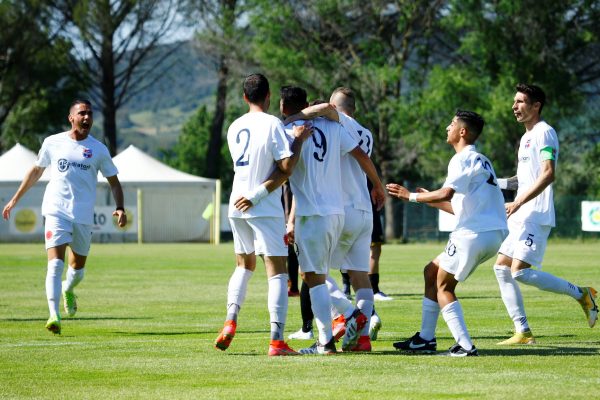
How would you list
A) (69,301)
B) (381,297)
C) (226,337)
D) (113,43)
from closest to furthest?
(226,337)
(69,301)
(381,297)
(113,43)

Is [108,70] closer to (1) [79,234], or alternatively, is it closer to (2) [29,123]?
(2) [29,123]

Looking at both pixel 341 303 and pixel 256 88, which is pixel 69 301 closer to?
pixel 341 303

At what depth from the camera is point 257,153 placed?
9688mm

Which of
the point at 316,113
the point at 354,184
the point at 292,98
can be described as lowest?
the point at 354,184

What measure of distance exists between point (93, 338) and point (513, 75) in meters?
40.2

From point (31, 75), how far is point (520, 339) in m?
55.8

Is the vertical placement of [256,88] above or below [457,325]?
above

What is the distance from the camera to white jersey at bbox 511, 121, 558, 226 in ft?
36.3

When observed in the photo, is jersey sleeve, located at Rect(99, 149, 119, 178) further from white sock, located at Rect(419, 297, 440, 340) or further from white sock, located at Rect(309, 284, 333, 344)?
white sock, located at Rect(419, 297, 440, 340)

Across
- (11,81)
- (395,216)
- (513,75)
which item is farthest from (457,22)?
(11,81)

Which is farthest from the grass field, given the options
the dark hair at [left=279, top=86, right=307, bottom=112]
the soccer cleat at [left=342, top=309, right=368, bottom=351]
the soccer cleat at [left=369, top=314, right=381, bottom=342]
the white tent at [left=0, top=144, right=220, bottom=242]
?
the white tent at [left=0, top=144, right=220, bottom=242]

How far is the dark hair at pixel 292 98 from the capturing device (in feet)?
32.4

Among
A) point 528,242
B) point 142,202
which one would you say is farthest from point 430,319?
point 142,202

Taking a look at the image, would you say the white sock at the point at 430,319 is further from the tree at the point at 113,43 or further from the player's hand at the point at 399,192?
the tree at the point at 113,43
